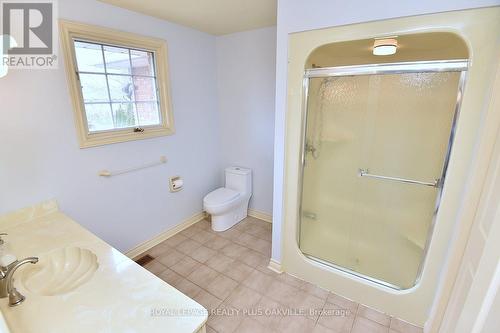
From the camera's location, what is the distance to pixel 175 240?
259cm

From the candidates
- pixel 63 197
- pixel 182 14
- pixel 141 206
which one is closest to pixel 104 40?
pixel 182 14

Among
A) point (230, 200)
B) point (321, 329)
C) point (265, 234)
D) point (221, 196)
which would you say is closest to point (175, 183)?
point (221, 196)

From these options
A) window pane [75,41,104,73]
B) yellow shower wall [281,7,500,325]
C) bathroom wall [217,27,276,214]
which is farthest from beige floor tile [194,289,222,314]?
window pane [75,41,104,73]

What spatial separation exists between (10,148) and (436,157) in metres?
2.97

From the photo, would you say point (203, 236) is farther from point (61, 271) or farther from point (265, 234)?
point (61, 271)

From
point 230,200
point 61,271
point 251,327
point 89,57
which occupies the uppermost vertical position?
point 89,57

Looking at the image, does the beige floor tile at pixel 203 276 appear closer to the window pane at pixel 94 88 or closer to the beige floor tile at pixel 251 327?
the beige floor tile at pixel 251 327

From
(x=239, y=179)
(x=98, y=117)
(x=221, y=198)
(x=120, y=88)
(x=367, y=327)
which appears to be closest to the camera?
(x=367, y=327)

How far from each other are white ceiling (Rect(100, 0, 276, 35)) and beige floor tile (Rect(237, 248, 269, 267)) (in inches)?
87.7

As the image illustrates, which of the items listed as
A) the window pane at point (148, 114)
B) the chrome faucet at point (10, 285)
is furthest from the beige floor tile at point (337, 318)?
the window pane at point (148, 114)

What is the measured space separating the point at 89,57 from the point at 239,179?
1854 millimetres

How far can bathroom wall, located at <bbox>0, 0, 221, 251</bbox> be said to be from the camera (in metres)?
1.50

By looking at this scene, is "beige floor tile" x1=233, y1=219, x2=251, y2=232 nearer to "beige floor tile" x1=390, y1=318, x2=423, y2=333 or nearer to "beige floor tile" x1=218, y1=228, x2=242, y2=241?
"beige floor tile" x1=218, y1=228, x2=242, y2=241

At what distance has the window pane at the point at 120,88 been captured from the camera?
199cm
